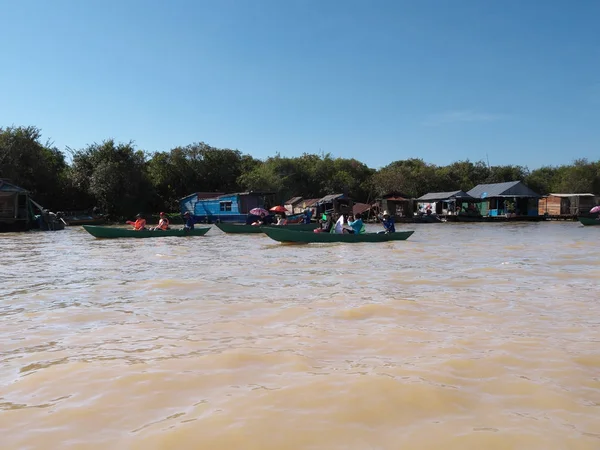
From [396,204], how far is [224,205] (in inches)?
620

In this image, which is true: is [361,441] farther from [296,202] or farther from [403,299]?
[296,202]

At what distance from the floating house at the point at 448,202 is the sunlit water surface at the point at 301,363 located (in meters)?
35.7

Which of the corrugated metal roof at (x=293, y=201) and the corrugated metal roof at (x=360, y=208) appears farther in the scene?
the corrugated metal roof at (x=293, y=201)

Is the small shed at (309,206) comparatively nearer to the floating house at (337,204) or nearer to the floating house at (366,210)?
the floating house at (337,204)

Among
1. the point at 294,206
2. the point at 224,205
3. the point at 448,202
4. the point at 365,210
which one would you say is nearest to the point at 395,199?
the point at 365,210

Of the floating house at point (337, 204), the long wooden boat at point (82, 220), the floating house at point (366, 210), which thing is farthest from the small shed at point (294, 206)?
the long wooden boat at point (82, 220)

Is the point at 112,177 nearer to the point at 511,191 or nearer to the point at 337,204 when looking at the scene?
the point at 337,204

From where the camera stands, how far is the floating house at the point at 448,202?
4572 centimetres

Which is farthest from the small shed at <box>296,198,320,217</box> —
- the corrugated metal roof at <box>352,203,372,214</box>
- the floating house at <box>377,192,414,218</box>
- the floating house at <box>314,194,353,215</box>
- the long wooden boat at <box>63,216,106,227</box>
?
the long wooden boat at <box>63,216,106,227</box>

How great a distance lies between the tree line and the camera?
39747 mm

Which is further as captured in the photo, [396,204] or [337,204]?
[396,204]

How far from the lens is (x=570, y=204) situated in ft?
150

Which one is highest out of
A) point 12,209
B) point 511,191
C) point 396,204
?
point 511,191

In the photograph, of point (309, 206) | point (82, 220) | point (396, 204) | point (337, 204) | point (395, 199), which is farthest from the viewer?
point (396, 204)
